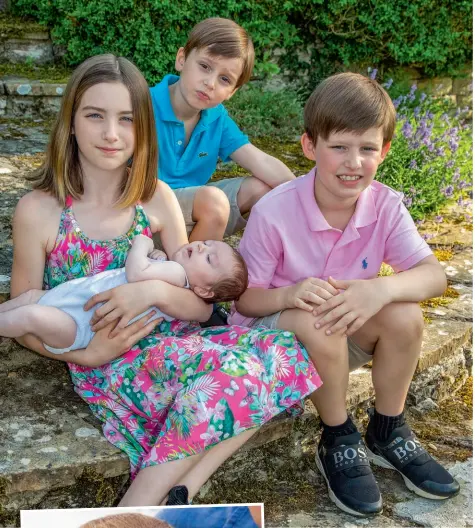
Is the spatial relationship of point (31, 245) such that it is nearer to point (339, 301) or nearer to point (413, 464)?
point (339, 301)

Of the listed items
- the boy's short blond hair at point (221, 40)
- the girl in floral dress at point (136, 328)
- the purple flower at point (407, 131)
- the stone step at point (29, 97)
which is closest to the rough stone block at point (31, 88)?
the stone step at point (29, 97)

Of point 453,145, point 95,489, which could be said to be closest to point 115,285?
point 95,489

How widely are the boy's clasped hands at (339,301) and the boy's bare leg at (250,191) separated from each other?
0.82 metres

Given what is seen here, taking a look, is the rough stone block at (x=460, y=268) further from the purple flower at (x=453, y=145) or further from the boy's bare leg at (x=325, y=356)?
the boy's bare leg at (x=325, y=356)

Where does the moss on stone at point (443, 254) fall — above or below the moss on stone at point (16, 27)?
below

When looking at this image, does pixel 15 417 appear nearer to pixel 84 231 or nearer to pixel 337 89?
pixel 84 231

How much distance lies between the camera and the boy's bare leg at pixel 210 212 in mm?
2770

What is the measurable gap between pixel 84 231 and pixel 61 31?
10.1ft

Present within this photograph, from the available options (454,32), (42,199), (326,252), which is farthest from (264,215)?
(454,32)

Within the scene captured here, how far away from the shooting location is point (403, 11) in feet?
18.2

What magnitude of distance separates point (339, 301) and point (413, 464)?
0.60m

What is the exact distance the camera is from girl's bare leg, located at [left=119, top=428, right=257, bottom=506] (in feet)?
6.65

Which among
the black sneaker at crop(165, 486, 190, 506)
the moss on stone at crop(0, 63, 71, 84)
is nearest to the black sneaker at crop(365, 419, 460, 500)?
the black sneaker at crop(165, 486, 190, 506)

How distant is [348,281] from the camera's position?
2334mm
